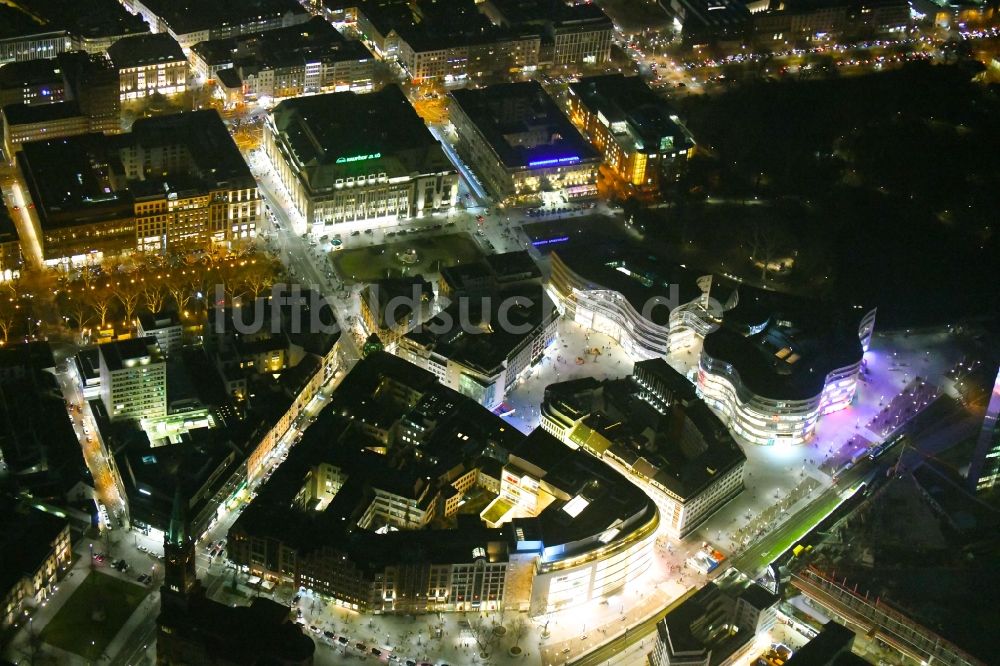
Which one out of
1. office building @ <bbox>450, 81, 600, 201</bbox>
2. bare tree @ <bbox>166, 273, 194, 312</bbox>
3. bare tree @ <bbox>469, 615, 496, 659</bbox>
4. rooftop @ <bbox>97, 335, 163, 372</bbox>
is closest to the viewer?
bare tree @ <bbox>469, 615, 496, 659</bbox>

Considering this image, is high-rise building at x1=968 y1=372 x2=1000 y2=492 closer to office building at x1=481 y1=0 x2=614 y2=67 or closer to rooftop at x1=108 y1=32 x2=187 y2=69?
office building at x1=481 y1=0 x2=614 y2=67

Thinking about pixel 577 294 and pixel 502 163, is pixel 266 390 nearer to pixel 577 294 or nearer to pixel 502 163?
pixel 577 294

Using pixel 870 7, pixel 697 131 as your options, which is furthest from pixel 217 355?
pixel 870 7

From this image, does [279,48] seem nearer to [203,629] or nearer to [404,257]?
[404,257]

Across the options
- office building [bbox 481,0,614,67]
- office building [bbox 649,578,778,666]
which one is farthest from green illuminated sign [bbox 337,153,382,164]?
office building [bbox 649,578,778,666]

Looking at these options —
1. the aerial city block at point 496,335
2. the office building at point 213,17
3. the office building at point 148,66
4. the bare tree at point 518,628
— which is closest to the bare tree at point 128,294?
the aerial city block at point 496,335

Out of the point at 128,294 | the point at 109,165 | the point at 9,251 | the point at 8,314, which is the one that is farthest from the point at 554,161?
the point at 8,314
